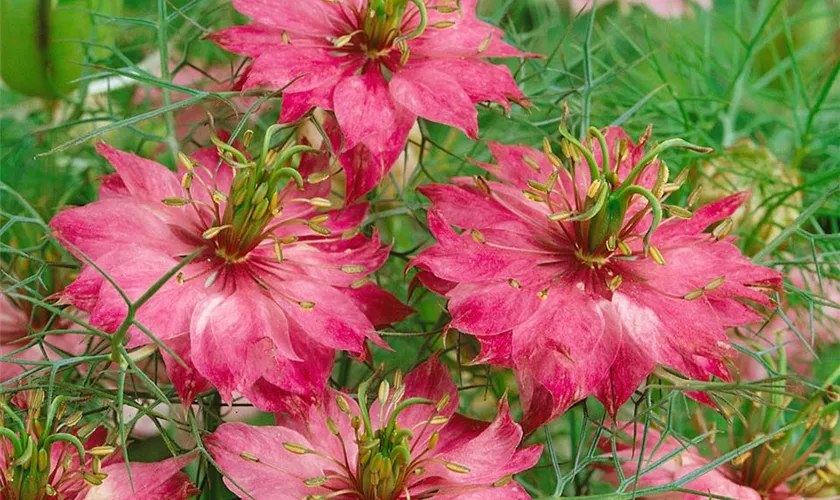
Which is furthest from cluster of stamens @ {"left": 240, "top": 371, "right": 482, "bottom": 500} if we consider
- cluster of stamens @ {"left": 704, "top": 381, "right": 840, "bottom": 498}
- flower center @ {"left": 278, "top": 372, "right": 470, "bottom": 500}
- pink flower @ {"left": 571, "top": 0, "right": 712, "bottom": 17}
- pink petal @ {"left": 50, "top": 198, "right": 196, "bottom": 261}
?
pink flower @ {"left": 571, "top": 0, "right": 712, "bottom": 17}

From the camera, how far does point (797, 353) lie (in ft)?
2.42

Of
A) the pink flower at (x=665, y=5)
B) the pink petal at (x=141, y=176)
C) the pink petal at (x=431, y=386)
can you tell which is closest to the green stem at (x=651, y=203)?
the pink petal at (x=431, y=386)

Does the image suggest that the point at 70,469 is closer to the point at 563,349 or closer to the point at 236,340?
the point at 236,340

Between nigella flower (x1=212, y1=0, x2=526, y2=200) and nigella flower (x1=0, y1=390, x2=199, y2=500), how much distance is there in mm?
146

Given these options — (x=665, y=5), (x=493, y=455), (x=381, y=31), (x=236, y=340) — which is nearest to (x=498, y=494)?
(x=493, y=455)

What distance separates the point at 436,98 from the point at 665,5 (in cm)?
62

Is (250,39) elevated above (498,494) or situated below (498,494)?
above

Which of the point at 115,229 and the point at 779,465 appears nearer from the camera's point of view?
the point at 115,229

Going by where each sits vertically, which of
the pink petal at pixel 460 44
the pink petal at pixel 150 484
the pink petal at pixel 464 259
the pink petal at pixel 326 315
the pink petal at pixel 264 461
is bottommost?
the pink petal at pixel 150 484

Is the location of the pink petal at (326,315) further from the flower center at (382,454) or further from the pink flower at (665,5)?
the pink flower at (665,5)

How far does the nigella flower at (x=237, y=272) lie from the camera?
0.40 meters

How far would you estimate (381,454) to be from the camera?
15.7 inches

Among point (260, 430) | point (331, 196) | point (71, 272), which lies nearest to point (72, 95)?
point (71, 272)

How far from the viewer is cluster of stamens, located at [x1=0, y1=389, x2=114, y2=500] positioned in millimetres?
385
